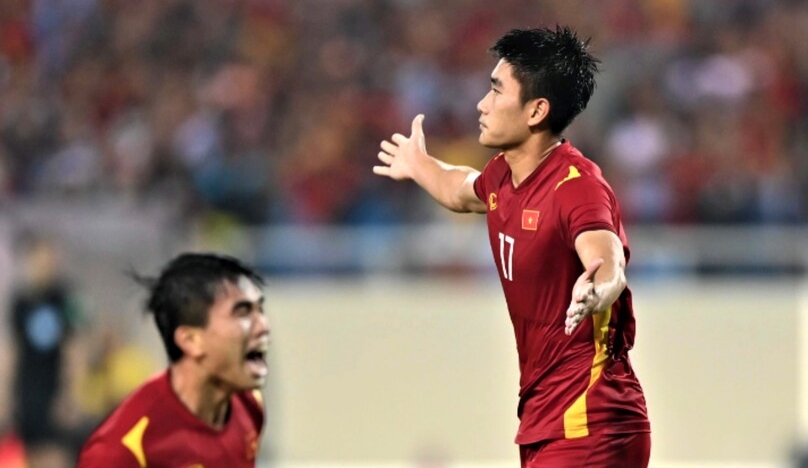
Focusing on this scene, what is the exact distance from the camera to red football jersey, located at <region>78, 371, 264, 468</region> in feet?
18.2

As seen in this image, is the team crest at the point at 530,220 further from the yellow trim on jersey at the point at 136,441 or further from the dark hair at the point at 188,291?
the yellow trim on jersey at the point at 136,441

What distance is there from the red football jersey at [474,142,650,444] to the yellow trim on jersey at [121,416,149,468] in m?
1.36

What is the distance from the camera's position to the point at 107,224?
1074cm

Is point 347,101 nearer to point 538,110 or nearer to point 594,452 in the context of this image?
point 538,110

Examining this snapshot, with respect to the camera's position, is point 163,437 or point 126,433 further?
point 163,437

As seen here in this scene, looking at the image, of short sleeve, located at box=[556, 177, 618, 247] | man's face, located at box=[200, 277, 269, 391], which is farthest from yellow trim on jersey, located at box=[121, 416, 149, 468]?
short sleeve, located at box=[556, 177, 618, 247]

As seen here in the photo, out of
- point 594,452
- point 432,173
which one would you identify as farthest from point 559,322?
point 432,173

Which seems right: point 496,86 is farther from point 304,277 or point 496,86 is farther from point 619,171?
point 619,171

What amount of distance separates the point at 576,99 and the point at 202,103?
8.15 metres

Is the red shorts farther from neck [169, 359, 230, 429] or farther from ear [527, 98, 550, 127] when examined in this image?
neck [169, 359, 230, 429]

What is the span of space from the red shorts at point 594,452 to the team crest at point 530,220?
666 millimetres

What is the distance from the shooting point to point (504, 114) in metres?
5.05

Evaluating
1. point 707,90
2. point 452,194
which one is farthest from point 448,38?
point 452,194

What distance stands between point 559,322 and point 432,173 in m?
0.92
